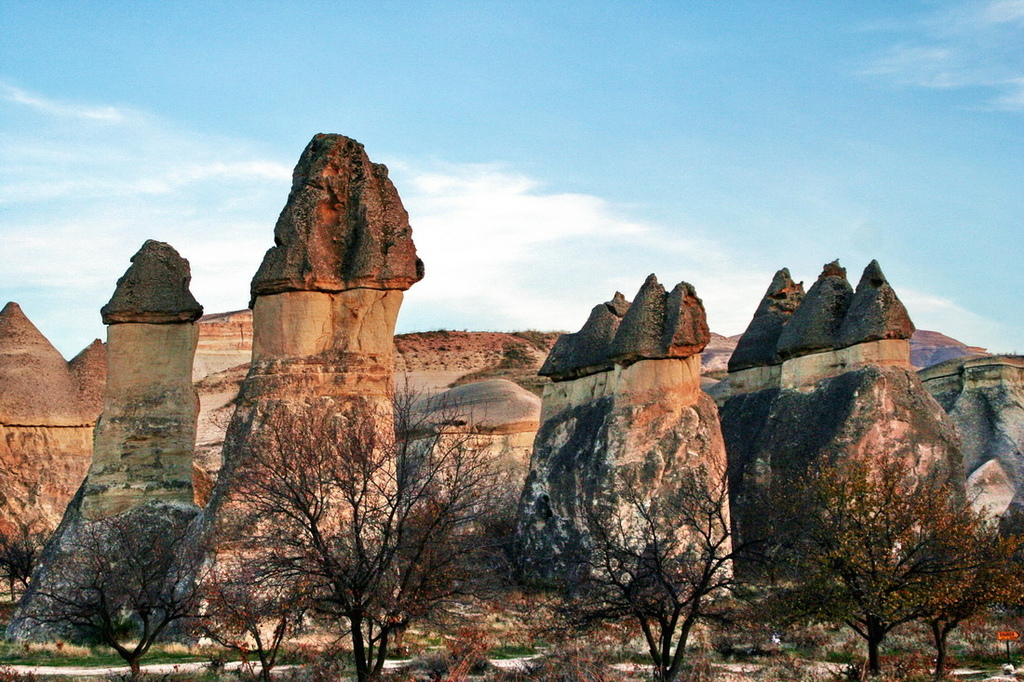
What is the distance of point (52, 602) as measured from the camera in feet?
61.2

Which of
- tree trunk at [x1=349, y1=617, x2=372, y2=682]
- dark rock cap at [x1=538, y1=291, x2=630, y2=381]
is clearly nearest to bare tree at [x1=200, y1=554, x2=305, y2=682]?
tree trunk at [x1=349, y1=617, x2=372, y2=682]

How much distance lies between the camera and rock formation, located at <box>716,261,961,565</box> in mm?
22500

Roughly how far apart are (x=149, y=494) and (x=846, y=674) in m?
10.1

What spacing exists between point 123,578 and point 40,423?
12.8 m

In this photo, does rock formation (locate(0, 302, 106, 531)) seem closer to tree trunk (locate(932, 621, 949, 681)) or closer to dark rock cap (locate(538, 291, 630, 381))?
dark rock cap (locate(538, 291, 630, 381))

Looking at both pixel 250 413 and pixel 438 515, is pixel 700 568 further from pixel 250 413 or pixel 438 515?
pixel 250 413

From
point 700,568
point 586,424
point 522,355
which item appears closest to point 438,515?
point 700,568

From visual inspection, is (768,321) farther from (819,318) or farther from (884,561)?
(884,561)

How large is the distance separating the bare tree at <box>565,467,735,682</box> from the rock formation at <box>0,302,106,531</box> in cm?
1259

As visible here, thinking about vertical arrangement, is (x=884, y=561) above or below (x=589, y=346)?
below

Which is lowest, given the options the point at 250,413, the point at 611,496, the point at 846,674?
the point at 846,674

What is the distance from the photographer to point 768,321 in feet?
95.4

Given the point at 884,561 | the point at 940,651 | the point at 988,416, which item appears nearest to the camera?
the point at 884,561

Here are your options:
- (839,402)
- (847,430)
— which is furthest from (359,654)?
(839,402)
